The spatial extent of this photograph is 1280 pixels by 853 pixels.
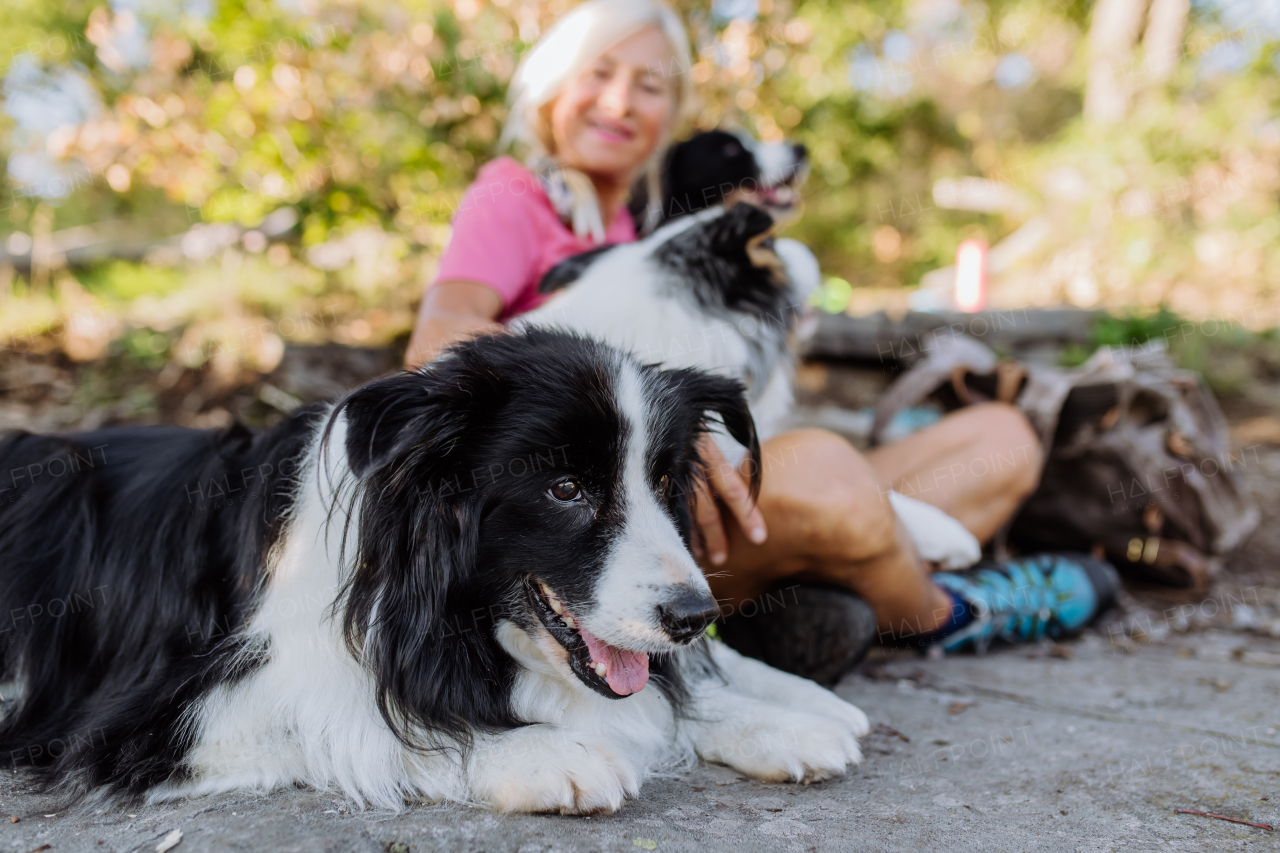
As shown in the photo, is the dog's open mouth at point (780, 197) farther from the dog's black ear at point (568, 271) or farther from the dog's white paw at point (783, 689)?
the dog's white paw at point (783, 689)

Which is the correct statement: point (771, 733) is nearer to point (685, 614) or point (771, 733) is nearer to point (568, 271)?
point (685, 614)

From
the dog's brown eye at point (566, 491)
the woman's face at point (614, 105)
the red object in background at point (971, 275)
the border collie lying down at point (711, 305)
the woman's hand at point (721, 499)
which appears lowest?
the woman's hand at point (721, 499)

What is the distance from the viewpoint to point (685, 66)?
3359 mm

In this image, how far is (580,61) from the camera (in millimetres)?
3057

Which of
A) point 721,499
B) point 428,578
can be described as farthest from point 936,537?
point 428,578

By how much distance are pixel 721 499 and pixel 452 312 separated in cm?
99

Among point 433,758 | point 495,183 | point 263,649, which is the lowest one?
point 433,758

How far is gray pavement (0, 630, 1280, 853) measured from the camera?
143 centimetres

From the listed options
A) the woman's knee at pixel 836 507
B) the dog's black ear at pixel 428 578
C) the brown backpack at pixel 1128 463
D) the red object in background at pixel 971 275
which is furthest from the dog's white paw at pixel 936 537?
the red object in background at pixel 971 275

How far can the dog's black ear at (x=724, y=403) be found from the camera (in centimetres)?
201

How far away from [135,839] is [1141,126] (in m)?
9.68

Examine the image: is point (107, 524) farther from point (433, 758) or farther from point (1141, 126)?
point (1141, 126)

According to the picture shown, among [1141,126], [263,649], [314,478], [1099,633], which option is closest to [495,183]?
[314,478]

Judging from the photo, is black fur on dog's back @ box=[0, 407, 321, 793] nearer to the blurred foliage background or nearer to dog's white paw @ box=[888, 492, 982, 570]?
dog's white paw @ box=[888, 492, 982, 570]
